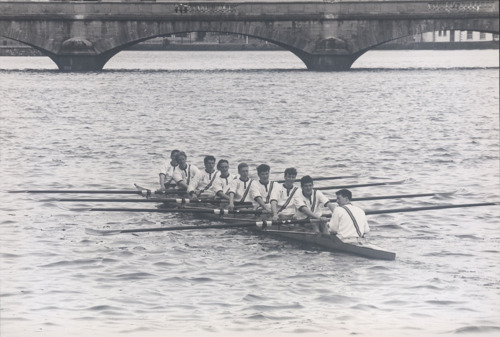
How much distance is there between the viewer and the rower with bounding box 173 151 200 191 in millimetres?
22281

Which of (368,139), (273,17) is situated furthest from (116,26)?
(368,139)

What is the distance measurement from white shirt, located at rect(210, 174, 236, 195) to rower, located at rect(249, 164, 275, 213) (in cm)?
114

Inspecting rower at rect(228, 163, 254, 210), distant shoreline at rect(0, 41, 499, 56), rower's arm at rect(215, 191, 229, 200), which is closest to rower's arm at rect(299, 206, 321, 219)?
rower at rect(228, 163, 254, 210)

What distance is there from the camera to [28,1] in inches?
2741

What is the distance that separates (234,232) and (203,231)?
518 millimetres

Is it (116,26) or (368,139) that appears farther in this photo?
(116,26)

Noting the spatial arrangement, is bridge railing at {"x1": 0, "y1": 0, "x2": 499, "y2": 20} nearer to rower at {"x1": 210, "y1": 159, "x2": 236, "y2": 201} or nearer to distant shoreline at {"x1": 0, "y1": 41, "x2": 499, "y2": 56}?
rower at {"x1": 210, "y1": 159, "x2": 236, "y2": 201}

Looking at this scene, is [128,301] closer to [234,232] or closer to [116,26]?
[234,232]

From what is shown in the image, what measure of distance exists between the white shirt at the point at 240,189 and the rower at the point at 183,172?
1.54 metres

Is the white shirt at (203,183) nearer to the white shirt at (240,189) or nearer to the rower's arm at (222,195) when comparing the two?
the rower's arm at (222,195)

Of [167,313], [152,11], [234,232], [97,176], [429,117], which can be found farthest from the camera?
[152,11]

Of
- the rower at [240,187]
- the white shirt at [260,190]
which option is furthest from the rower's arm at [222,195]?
the white shirt at [260,190]

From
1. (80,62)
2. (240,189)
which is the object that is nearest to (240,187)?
(240,189)

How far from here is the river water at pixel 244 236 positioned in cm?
1342
